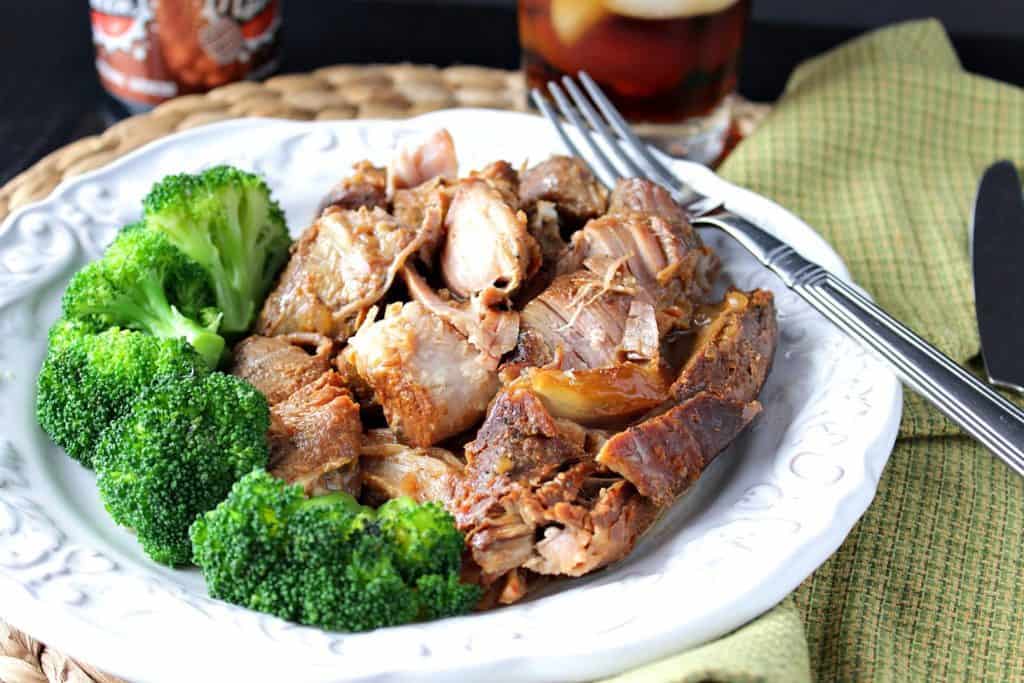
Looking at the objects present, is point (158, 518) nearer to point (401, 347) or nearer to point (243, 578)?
point (243, 578)

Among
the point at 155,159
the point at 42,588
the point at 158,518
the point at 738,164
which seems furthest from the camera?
the point at 738,164

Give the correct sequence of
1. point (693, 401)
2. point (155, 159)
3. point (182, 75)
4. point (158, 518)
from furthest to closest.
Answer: point (182, 75)
point (155, 159)
point (693, 401)
point (158, 518)

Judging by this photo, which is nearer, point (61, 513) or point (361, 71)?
point (61, 513)

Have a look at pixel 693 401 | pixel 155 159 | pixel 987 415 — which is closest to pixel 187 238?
pixel 155 159

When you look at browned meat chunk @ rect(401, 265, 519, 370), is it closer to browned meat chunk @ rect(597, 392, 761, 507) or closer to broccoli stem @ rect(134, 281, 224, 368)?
browned meat chunk @ rect(597, 392, 761, 507)

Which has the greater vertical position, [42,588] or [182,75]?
[42,588]

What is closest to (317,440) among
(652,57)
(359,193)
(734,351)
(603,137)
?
(359,193)

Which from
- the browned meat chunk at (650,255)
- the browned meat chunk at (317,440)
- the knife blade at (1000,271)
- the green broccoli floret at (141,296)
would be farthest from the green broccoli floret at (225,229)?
the knife blade at (1000,271)

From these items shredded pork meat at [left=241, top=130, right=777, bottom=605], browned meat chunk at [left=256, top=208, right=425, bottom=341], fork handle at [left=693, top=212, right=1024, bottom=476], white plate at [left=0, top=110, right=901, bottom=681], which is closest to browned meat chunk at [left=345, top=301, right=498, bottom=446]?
shredded pork meat at [left=241, top=130, right=777, bottom=605]
